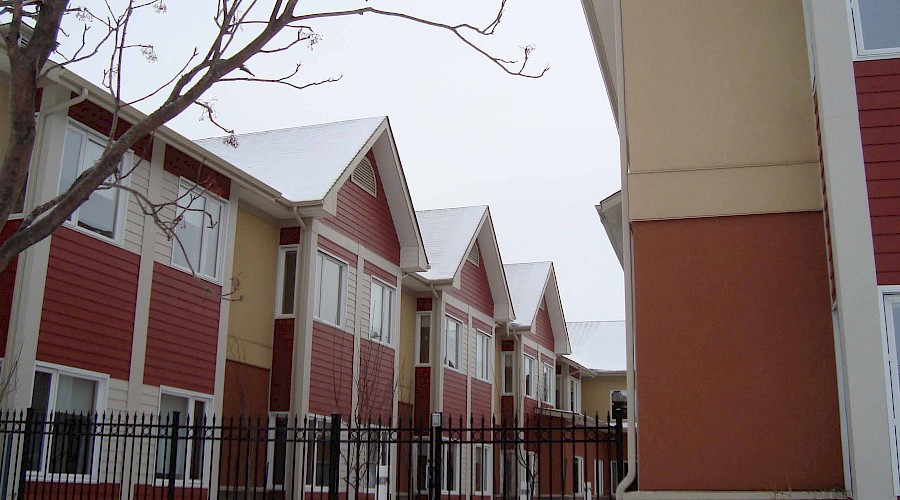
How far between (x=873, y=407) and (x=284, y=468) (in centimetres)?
1250

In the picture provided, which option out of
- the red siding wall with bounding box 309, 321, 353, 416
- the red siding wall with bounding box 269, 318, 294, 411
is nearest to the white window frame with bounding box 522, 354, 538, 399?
the red siding wall with bounding box 309, 321, 353, 416

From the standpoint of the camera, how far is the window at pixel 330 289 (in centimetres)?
1934

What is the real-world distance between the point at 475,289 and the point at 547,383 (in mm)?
9116

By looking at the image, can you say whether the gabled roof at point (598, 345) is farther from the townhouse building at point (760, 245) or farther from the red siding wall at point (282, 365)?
the townhouse building at point (760, 245)

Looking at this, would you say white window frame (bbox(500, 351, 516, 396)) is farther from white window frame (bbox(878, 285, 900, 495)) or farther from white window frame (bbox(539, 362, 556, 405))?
white window frame (bbox(878, 285, 900, 495))

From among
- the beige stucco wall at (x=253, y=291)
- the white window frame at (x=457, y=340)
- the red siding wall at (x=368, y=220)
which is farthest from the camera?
the white window frame at (x=457, y=340)

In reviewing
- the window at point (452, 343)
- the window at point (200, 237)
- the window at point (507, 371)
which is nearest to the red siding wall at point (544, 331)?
the window at point (507, 371)

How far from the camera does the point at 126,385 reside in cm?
1427

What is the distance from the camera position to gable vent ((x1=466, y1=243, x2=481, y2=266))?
1117 inches

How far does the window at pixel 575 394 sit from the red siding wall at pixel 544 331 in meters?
6.54

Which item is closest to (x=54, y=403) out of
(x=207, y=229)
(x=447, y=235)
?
(x=207, y=229)

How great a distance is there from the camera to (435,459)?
10953 millimetres

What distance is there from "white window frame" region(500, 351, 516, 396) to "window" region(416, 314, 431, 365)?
21.8ft

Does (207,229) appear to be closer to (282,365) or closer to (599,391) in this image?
(282,365)
